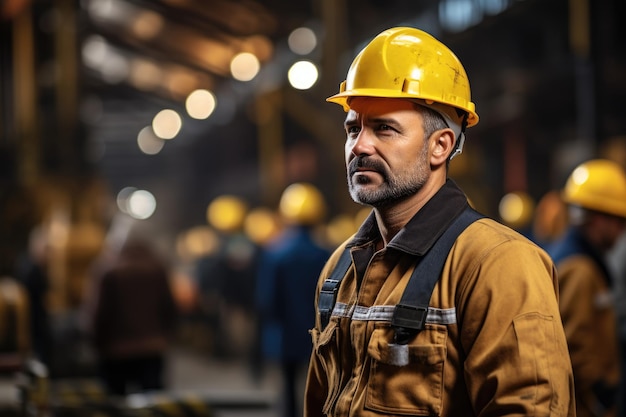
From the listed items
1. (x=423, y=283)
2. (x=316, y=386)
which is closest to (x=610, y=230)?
(x=316, y=386)

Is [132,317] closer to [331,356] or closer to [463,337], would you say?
[331,356]

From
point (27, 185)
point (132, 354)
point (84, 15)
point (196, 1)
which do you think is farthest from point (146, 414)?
point (84, 15)

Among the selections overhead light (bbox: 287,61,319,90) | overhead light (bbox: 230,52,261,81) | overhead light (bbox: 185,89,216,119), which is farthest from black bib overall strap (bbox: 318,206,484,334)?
overhead light (bbox: 185,89,216,119)

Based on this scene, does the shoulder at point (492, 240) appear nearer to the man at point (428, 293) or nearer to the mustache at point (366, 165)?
the man at point (428, 293)

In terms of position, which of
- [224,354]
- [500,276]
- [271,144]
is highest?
[271,144]

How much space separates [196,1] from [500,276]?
76.0 feet

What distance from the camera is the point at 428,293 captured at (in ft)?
7.45

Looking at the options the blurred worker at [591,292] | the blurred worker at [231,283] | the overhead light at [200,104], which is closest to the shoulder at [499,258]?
the blurred worker at [591,292]

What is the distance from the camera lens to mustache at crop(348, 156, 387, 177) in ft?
7.96

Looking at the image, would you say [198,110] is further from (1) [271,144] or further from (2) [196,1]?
(1) [271,144]

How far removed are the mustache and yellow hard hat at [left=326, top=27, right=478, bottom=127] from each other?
0.53 feet

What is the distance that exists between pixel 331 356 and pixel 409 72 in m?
0.75

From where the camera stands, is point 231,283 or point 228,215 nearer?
point 231,283

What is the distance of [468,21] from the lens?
13469 millimetres
